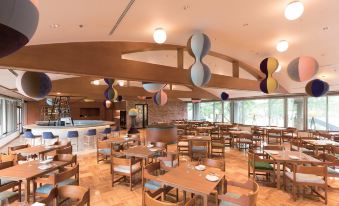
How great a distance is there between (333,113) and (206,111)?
8867mm

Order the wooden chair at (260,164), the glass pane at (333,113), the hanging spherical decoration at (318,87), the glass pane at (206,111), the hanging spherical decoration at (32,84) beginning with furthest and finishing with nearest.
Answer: the glass pane at (206,111), the glass pane at (333,113), the hanging spherical decoration at (318,87), the wooden chair at (260,164), the hanging spherical decoration at (32,84)

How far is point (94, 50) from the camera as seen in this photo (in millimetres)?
4141

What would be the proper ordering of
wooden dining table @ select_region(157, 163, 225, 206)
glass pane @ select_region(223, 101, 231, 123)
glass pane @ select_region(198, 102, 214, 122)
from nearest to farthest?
wooden dining table @ select_region(157, 163, 225, 206), glass pane @ select_region(223, 101, 231, 123), glass pane @ select_region(198, 102, 214, 122)

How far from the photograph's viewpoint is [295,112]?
9.96m

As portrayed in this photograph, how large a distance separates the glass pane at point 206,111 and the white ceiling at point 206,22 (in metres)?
10.7

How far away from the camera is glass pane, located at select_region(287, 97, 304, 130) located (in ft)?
31.6

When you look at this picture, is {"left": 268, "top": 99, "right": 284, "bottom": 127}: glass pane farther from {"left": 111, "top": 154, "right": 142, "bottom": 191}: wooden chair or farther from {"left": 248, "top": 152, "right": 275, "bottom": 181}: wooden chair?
{"left": 111, "top": 154, "right": 142, "bottom": 191}: wooden chair

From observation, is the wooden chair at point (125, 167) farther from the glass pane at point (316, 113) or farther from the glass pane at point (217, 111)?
the glass pane at point (217, 111)

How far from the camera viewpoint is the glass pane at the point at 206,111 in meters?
15.8

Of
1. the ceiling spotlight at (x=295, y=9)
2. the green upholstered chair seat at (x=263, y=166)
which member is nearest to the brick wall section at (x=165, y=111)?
the green upholstered chair seat at (x=263, y=166)

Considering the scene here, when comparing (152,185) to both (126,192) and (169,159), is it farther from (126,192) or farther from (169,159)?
(126,192)

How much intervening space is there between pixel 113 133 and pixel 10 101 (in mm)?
6866

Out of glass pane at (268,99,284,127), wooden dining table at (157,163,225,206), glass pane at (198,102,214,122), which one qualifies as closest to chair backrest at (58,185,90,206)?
wooden dining table at (157,163,225,206)

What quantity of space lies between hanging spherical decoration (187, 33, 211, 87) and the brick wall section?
1246cm
